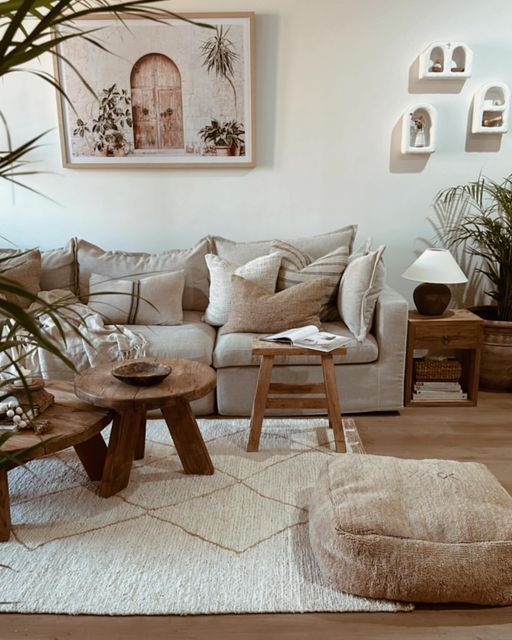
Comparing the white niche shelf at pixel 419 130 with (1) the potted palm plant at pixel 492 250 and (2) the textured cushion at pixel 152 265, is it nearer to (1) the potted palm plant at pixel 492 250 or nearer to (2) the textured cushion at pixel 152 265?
(1) the potted palm plant at pixel 492 250

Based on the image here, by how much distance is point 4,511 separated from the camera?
2168 millimetres

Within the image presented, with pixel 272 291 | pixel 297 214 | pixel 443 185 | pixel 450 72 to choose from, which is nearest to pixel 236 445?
pixel 272 291

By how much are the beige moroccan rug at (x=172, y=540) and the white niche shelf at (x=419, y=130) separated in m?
1.94

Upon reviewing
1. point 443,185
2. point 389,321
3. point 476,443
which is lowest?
point 476,443

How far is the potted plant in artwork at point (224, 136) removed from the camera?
3.83 meters

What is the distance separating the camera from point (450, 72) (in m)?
3.64

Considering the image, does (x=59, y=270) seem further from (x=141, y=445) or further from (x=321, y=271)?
(x=321, y=271)

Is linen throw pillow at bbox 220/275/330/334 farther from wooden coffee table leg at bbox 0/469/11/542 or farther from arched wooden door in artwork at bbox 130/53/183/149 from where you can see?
wooden coffee table leg at bbox 0/469/11/542

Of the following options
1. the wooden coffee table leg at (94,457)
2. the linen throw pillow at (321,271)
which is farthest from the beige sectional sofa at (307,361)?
the wooden coffee table leg at (94,457)

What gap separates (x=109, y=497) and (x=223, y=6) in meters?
2.92

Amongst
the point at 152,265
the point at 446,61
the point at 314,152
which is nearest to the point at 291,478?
the point at 152,265

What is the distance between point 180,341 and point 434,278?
1.46m

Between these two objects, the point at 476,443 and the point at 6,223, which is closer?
the point at 476,443

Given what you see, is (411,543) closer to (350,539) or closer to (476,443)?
(350,539)
